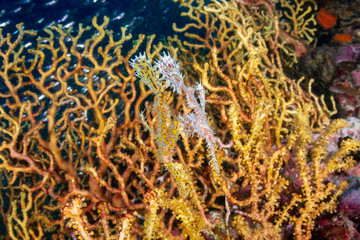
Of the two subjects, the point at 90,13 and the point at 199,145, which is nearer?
the point at 199,145

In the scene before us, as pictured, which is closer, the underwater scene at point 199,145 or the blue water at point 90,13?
the underwater scene at point 199,145

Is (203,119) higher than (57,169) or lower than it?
lower

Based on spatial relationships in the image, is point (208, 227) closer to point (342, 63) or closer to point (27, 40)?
point (342, 63)

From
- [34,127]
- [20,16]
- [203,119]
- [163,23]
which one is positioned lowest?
[203,119]

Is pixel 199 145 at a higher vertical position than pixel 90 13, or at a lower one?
lower

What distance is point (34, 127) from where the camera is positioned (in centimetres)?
304

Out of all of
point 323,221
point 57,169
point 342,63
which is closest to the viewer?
point 323,221

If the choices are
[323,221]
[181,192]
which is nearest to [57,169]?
[181,192]

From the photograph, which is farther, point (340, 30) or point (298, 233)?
point (340, 30)

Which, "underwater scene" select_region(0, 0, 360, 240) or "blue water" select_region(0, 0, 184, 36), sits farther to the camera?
"blue water" select_region(0, 0, 184, 36)

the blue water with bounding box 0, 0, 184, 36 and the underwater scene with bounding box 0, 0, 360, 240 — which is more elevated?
the blue water with bounding box 0, 0, 184, 36

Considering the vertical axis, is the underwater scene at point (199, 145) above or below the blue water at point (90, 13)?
below

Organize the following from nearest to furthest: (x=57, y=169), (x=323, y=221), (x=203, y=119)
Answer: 1. (x=203, y=119)
2. (x=323, y=221)
3. (x=57, y=169)

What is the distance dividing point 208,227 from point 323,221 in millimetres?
1166
